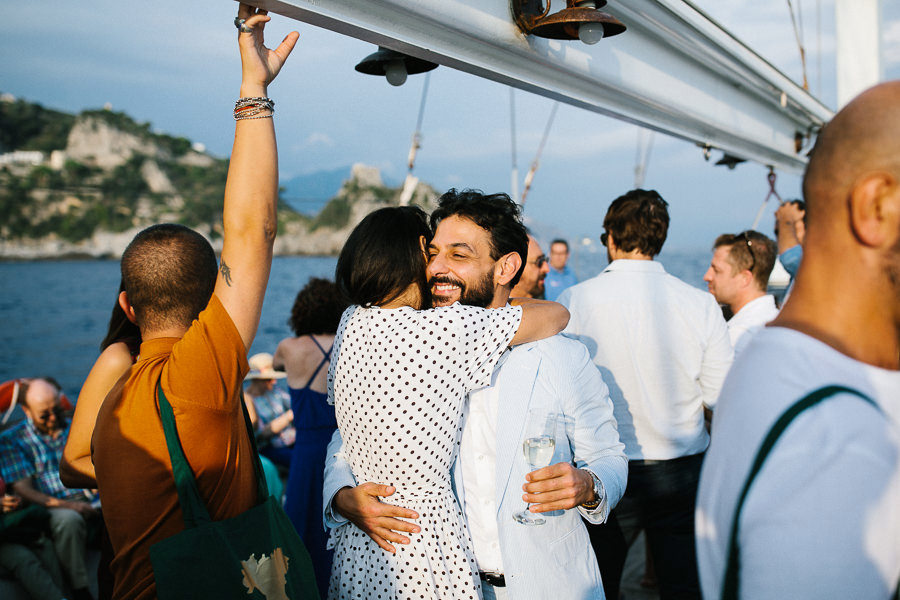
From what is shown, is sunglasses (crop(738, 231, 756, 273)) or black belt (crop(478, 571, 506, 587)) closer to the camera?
black belt (crop(478, 571, 506, 587))

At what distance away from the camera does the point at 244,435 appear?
1.63 m

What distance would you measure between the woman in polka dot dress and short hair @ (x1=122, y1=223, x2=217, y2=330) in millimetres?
470

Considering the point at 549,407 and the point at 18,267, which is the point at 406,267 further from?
the point at 18,267

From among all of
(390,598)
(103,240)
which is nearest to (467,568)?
(390,598)

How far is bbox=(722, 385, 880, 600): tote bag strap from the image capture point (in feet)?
2.59

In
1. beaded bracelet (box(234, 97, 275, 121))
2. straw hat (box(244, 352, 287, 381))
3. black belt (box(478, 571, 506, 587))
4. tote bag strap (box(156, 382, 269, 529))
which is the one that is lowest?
black belt (box(478, 571, 506, 587))

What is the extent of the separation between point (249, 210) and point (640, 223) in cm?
217

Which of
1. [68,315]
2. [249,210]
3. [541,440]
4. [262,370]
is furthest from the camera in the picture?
[68,315]

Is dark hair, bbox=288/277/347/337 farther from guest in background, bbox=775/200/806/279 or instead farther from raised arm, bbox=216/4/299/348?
guest in background, bbox=775/200/806/279

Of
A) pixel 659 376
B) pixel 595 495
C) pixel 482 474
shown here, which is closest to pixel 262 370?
pixel 659 376

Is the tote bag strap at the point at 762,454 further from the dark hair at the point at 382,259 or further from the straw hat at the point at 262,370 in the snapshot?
the straw hat at the point at 262,370

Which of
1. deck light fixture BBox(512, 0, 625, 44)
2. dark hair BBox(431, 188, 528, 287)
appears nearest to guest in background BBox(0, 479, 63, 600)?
dark hair BBox(431, 188, 528, 287)

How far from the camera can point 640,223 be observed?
9.85ft

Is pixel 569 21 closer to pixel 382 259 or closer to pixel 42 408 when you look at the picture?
pixel 382 259
